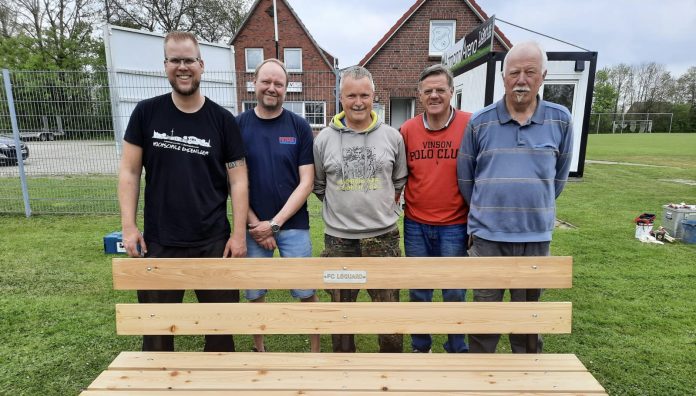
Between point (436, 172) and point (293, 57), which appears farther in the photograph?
point (293, 57)

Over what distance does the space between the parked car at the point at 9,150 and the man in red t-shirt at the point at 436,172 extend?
23.9 ft

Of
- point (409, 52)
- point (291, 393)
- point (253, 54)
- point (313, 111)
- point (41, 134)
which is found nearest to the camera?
point (291, 393)

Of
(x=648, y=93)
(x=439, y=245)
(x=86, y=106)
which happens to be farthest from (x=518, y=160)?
(x=648, y=93)

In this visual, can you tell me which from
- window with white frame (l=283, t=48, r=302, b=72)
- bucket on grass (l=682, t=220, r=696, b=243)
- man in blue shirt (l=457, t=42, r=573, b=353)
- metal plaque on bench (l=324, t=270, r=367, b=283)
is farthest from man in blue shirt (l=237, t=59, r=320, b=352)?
window with white frame (l=283, t=48, r=302, b=72)

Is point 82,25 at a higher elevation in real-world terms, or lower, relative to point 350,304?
higher

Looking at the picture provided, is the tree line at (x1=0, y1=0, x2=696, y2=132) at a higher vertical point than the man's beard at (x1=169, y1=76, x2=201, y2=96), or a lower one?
higher

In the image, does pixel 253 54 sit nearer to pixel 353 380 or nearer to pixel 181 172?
pixel 181 172

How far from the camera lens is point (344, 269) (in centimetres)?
204

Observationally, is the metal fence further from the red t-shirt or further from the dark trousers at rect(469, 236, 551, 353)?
the dark trousers at rect(469, 236, 551, 353)

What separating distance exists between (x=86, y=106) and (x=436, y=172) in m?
6.50

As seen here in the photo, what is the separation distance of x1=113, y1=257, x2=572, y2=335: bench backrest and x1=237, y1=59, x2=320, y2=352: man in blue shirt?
1.51 feet

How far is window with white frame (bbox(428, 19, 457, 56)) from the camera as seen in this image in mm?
18078

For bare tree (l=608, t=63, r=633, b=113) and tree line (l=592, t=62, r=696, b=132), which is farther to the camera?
bare tree (l=608, t=63, r=633, b=113)

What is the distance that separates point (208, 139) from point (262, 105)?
1.43 ft
